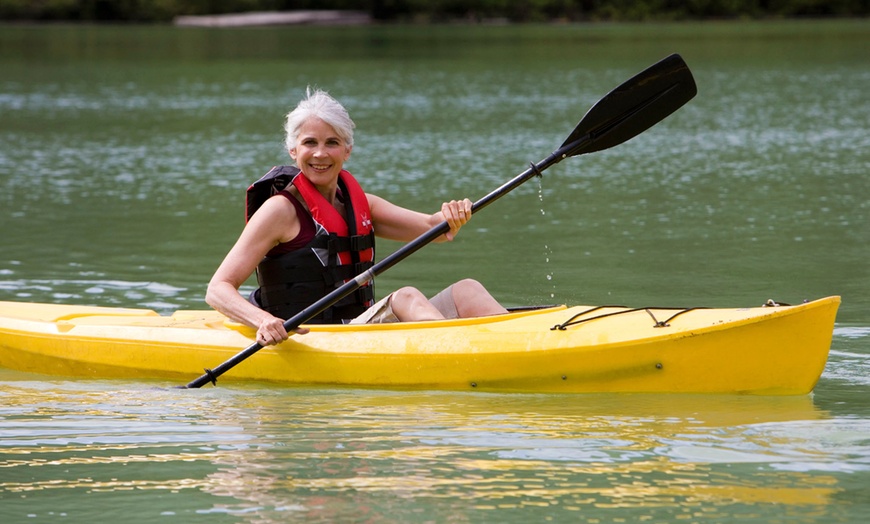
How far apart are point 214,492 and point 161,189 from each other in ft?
26.2

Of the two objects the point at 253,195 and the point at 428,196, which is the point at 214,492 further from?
the point at 428,196

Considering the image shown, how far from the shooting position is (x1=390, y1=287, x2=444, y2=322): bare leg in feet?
16.4

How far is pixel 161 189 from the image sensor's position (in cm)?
1158

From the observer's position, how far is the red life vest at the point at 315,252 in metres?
5.00

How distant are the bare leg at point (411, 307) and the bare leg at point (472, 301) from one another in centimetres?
9

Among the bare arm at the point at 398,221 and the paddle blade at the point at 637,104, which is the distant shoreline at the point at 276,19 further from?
the bare arm at the point at 398,221

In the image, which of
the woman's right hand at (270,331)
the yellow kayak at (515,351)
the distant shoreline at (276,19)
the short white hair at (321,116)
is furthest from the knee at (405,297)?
the distant shoreline at (276,19)

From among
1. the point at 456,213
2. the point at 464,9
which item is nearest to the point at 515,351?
the point at 456,213

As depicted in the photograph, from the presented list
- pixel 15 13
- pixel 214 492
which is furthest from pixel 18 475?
pixel 15 13

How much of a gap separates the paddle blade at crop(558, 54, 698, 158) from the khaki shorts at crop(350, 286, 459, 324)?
1.02 m

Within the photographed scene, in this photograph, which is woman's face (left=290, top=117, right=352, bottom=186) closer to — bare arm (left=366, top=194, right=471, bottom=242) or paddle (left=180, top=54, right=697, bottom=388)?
bare arm (left=366, top=194, right=471, bottom=242)

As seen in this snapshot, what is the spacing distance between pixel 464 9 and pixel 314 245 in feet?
198

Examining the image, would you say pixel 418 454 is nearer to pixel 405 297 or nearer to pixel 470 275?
pixel 405 297

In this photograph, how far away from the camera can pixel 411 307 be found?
5.00m
